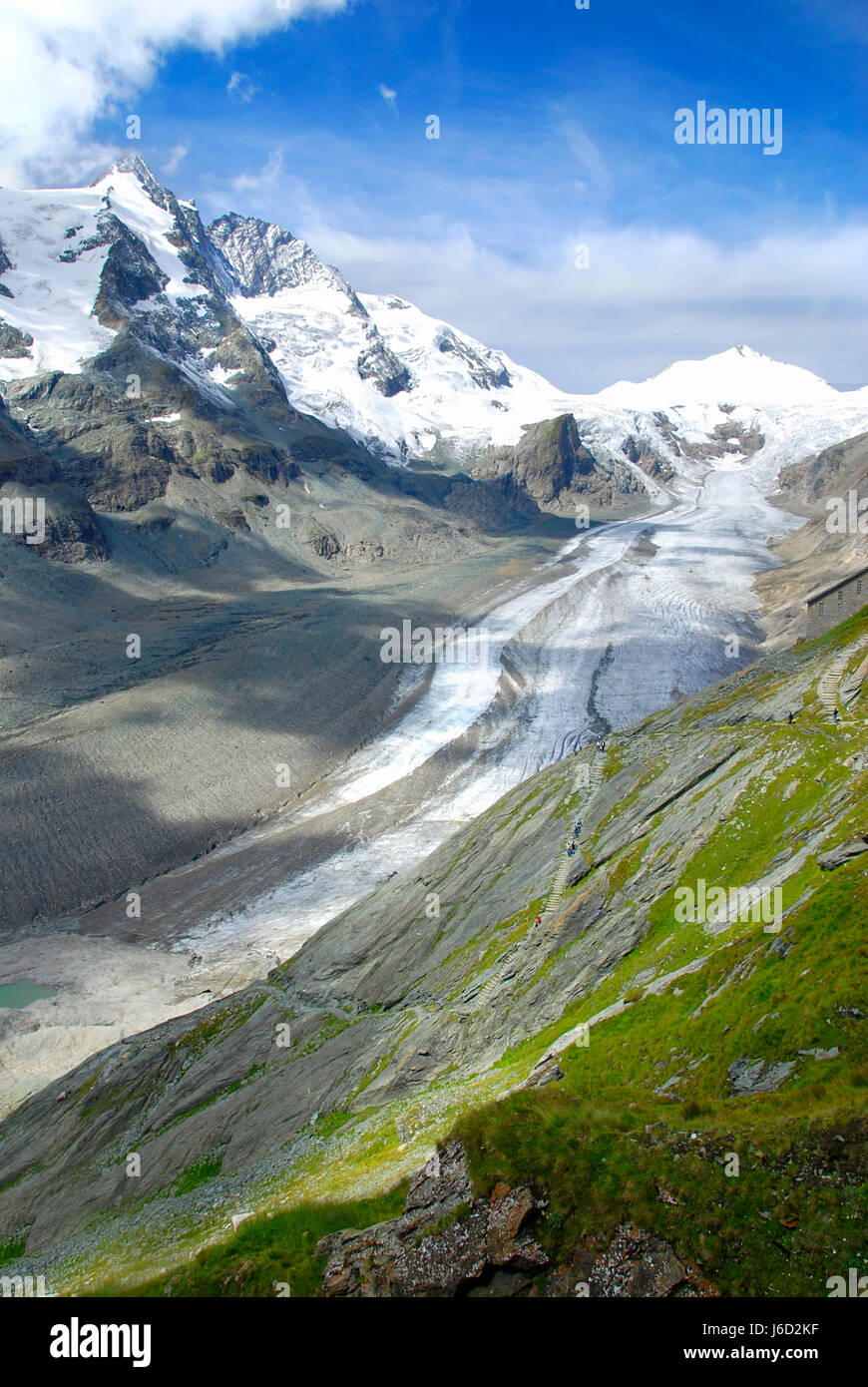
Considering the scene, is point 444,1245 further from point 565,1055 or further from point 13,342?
point 13,342

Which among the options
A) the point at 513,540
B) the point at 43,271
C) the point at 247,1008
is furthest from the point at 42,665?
the point at 43,271

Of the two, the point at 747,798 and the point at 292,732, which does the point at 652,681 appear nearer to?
the point at 292,732

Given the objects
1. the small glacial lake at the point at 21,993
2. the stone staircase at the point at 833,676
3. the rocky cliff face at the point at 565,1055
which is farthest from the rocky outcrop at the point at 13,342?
the stone staircase at the point at 833,676

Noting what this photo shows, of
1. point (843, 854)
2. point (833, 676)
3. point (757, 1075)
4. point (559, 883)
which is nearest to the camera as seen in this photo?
point (757, 1075)

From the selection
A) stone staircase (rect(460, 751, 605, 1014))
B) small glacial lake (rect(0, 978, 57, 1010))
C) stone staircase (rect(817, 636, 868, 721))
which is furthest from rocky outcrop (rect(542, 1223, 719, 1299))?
small glacial lake (rect(0, 978, 57, 1010))

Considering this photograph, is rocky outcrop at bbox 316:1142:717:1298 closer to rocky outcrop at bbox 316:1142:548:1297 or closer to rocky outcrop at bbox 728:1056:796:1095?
rocky outcrop at bbox 316:1142:548:1297

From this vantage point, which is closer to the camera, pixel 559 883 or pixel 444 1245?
pixel 444 1245

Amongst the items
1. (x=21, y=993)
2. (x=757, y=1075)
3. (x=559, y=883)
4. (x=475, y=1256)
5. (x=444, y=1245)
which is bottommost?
(x=21, y=993)

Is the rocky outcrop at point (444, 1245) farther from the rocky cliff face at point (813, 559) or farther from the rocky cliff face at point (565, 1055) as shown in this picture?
the rocky cliff face at point (813, 559)

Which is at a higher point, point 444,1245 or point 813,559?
point 813,559

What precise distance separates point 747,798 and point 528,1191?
49.1 ft

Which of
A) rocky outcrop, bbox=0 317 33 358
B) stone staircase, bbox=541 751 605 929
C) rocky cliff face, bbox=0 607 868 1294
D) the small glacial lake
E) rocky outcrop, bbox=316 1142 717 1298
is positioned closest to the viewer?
rocky outcrop, bbox=316 1142 717 1298

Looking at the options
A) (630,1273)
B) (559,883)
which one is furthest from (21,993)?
(630,1273)

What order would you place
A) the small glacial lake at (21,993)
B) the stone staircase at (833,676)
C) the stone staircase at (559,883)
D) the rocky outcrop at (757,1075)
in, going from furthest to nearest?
1. the small glacial lake at (21,993)
2. the stone staircase at (833,676)
3. the stone staircase at (559,883)
4. the rocky outcrop at (757,1075)
